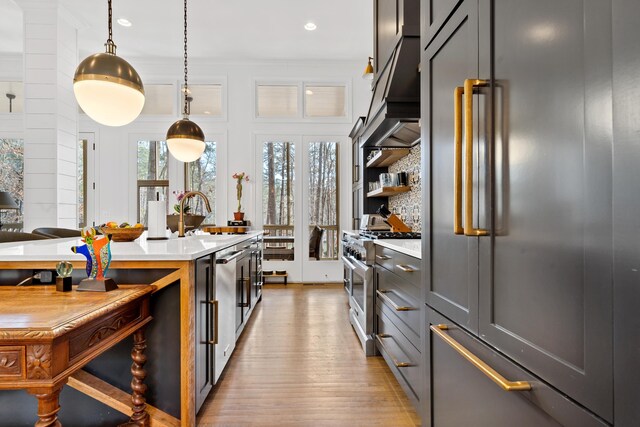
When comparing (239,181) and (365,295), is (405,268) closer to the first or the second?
(365,295)

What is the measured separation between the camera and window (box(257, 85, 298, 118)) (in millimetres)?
5828

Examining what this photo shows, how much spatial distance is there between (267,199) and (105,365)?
4.27 m

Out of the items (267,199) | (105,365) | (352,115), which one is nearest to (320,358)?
(105,365)

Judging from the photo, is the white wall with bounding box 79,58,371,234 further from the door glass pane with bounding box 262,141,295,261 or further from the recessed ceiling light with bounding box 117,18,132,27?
the recessed ceiling light with bounding box 117,18,132,27

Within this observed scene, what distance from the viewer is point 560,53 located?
65 cm

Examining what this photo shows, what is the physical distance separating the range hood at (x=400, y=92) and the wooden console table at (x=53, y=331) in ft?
6.62

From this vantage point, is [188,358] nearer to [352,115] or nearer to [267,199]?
[267,199]

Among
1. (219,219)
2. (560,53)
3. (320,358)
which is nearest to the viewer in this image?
(560,53)

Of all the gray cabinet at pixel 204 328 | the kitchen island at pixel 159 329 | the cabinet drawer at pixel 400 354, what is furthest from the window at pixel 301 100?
the kitchen island at pixel 159 329

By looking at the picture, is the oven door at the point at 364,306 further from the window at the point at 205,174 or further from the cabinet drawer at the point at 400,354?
the window at the point at 205,174

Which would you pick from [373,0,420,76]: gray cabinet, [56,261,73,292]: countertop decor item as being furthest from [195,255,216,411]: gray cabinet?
[373,0,420,76]: gray cabinet

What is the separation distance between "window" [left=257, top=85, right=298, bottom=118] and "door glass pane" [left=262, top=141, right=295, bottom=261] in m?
0.55

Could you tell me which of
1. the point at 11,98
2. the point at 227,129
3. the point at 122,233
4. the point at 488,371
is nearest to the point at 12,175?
the point at 11,98

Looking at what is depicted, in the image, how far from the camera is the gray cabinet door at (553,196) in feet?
1.83
